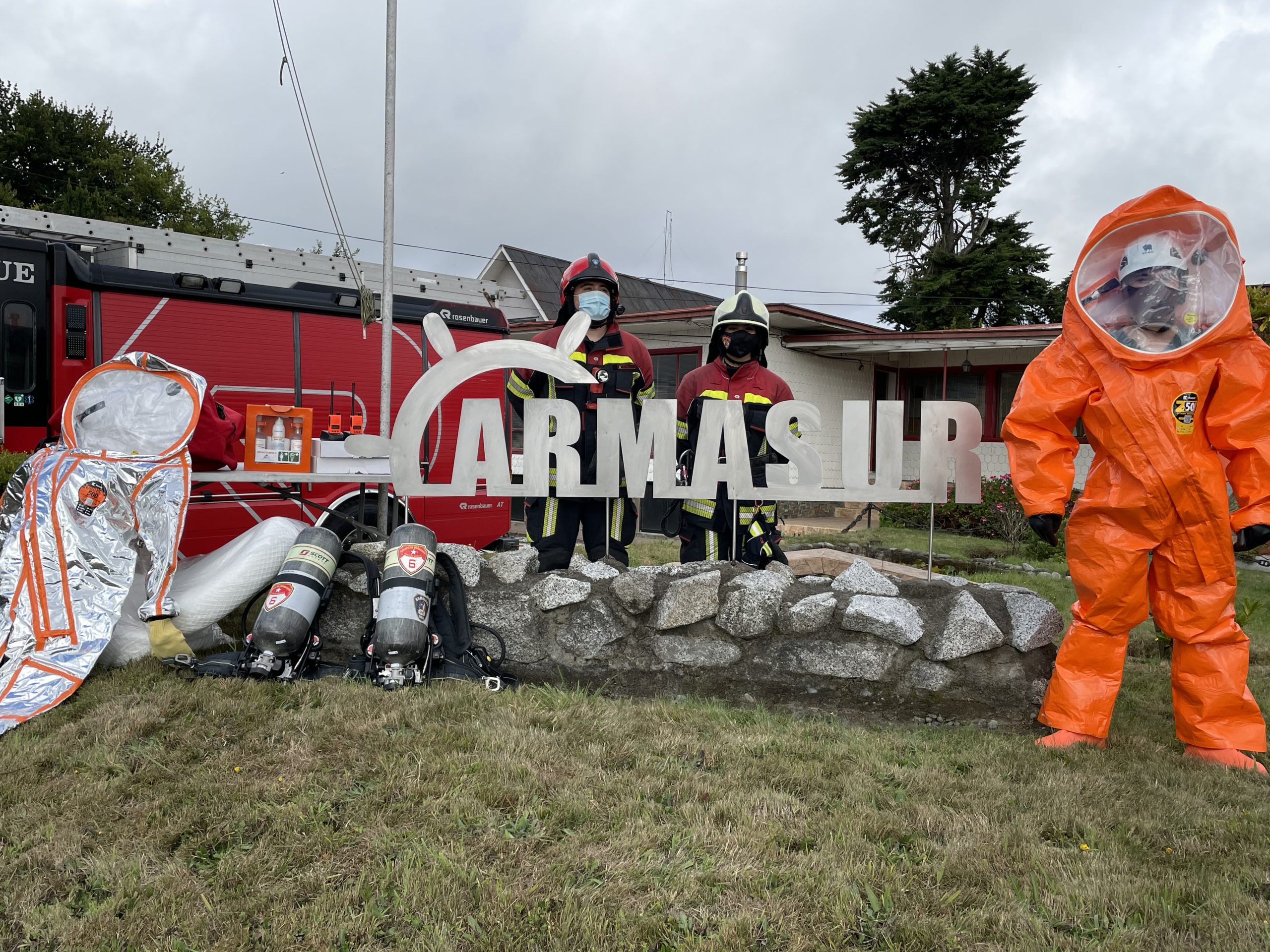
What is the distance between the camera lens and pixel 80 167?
893 inches

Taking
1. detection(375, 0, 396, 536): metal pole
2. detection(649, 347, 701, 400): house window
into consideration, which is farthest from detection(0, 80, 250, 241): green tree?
detection(375, 0, 396, 536): metal pole

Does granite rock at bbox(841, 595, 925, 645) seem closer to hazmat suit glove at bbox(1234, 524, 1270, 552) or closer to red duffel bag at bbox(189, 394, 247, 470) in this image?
hazmat suit glove at bbox(1234, 524, 1270, 552)

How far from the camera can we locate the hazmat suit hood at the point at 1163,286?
3.17 m

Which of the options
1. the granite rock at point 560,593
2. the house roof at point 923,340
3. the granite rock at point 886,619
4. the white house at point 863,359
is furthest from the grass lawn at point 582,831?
the house roof at point 923,340

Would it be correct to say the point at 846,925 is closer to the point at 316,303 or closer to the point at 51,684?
the point at 51,684

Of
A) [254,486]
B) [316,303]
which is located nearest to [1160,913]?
[254,486]

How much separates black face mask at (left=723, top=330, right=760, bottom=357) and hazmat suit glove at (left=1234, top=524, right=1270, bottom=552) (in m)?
2.42

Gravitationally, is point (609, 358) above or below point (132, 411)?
above

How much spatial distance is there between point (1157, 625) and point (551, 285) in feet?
55.7

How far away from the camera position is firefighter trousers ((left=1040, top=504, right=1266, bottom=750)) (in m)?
3.15

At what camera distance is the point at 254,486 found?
6.22 meters

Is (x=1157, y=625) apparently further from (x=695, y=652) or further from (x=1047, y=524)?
(x=695, y=652)

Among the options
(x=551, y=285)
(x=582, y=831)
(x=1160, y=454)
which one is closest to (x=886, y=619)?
(x=1160, y=454)

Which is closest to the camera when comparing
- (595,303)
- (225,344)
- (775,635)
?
(775,635)
